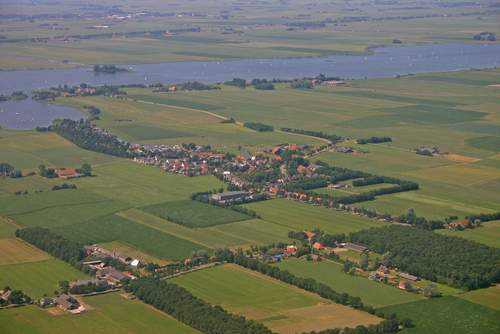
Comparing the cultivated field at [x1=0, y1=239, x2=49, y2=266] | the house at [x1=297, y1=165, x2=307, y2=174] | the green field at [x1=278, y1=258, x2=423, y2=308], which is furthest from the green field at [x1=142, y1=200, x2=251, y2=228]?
the house at [x1=297, y1=165, x2=307, y2=174]

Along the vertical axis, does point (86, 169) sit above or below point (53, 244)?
below

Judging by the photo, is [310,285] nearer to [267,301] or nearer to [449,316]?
[267,301]

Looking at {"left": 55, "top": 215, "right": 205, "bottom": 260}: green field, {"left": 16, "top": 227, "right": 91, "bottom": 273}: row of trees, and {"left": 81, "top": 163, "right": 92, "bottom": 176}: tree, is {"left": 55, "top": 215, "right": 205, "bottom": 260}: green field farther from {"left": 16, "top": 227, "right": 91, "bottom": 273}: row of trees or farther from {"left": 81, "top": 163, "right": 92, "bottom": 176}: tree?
{"left": 81, "top": 163, "right": 92, "bottom": 176}: tree

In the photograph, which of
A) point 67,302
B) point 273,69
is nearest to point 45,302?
point 67,302

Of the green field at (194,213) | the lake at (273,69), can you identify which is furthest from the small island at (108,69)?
the green field at (194,213)

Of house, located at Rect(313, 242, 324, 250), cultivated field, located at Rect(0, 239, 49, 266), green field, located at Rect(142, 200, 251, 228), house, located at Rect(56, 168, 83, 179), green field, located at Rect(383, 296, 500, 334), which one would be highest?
green field, located at Rect(383, 296, 500, 334)

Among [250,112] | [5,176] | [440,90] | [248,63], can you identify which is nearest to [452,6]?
[248,63]

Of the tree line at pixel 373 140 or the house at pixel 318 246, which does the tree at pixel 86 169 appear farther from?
the house at pixel 318 246
